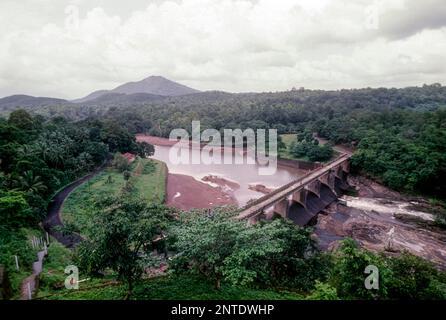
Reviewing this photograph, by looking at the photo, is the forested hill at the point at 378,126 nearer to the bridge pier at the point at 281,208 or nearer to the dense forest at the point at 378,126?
the dense forest at the point at 378,126

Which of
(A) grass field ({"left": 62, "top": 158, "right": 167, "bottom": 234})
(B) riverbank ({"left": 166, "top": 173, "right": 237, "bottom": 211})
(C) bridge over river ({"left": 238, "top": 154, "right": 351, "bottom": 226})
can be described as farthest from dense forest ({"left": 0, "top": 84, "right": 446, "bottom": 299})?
(B) riverbank ({"left": 166, "top": 173, "right": 237, "bottom": 211})

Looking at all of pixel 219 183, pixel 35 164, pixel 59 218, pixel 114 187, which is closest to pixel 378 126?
pixel 219 183

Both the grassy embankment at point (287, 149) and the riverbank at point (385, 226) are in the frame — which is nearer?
the riverbank at point (385, 226)

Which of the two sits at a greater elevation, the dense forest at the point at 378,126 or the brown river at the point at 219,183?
the dense forest at the point at 378,126

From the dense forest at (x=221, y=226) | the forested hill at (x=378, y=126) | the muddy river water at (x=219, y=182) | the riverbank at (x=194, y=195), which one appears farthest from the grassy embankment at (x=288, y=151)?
the riverbank at (x=194, y=195)

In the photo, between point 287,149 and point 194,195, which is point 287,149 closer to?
point 287,149

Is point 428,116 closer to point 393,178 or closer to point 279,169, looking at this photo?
point 393,178

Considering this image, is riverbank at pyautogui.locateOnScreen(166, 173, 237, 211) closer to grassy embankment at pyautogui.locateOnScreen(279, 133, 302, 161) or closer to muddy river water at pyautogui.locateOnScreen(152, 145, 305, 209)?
muddy river water at pyautogui.locateOnScreen(152, 145, 305, 209)
